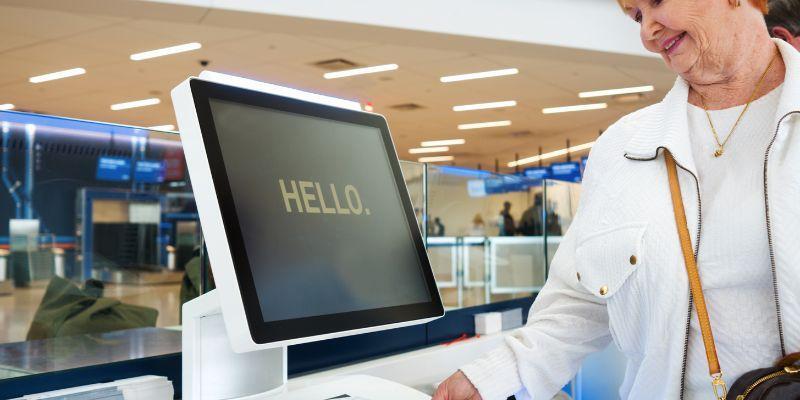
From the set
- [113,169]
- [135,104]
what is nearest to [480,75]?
[135,104]

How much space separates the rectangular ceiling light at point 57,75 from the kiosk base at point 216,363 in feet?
31.4

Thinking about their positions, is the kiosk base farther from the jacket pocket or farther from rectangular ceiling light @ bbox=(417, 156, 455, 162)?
rectangular ceiling light @ bbox=(417, 156, 455, 162)

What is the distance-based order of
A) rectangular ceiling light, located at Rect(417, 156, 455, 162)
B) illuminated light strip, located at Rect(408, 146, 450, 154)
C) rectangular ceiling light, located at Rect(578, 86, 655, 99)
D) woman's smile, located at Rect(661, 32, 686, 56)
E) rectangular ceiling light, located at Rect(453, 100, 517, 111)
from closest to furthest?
1. woman's smile, located at Rect(661, 32, 686, 56)
2. rectangular ceiling light, located at Rect(578, 86, 655, 99)
3. rectangular ceiling light, located at Rect(453, 100, 517, 111)
4. illuminated light strip, located at Rect(408, 146, 450, 154)
5. rectangular ceiling light, located at Rect(417, 156, 455, 162)

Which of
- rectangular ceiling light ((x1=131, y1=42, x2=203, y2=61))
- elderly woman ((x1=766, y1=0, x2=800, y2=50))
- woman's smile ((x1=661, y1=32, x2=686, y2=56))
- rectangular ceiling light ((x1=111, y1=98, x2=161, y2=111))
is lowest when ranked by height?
woman's smile ((x1=661, y1=32, x2=686, y2=56))

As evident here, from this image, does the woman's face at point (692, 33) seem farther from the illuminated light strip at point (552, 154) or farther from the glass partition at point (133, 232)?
the illuminated light strip at point (552, 154)

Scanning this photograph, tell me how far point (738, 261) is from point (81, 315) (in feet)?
7.68

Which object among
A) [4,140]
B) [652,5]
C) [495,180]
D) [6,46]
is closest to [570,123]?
[6,46]

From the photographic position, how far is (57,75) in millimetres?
9984

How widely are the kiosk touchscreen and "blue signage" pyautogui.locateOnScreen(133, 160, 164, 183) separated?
2712 millimetres

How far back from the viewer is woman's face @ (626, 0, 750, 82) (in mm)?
1189

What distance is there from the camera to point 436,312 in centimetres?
123

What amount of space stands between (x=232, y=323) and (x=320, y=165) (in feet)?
1.02

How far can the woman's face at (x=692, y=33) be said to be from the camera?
3.90ft

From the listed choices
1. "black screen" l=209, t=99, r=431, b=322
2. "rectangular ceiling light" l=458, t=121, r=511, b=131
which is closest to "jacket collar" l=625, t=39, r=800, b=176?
"black screen" l=209, t=99, r=431, b=322
